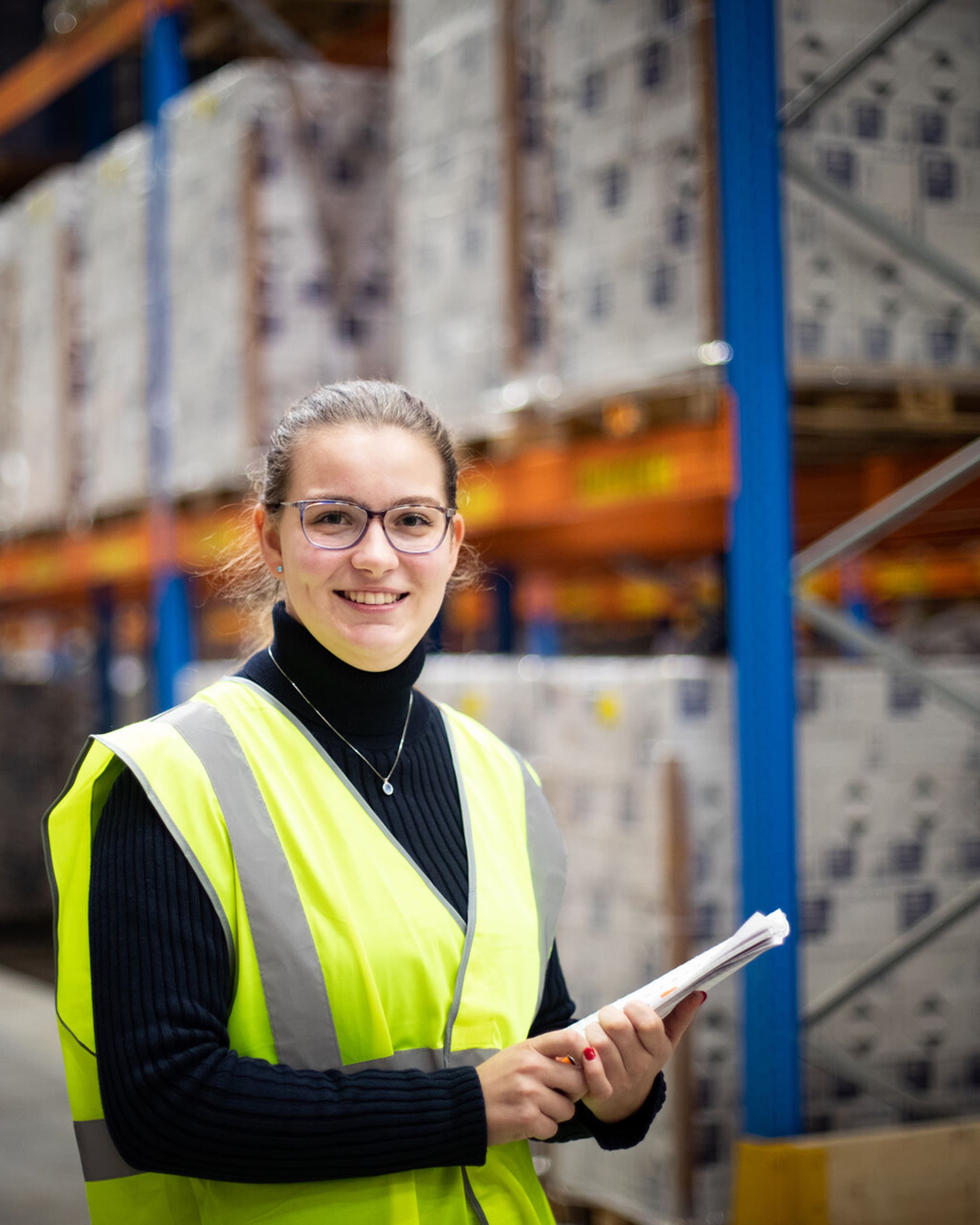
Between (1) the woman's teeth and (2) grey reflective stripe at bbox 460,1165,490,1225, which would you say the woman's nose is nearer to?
(1) the woman's teeth

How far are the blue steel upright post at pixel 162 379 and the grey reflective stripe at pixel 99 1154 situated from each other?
13.7 feet

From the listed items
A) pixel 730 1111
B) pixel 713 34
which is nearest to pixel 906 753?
pixel 730 1111

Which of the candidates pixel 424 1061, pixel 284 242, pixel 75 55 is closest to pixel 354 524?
pixel 424 1061

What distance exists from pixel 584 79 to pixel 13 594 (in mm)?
5973

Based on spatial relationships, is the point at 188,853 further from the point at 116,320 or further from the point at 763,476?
the point at 116,320

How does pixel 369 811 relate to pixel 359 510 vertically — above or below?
below

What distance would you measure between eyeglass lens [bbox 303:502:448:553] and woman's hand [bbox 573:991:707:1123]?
1.98 feet

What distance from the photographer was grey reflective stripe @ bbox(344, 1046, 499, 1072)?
57.9 inches

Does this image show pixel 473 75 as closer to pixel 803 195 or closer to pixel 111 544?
pixel 803 195

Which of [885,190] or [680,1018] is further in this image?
[885,190]

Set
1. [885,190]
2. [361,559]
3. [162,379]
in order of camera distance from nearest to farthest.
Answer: [361,559] → [885,190] → [162,379]

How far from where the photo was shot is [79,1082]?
1476 millimetres

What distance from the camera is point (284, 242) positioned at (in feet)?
16.3

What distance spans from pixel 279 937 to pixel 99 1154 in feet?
1.08
